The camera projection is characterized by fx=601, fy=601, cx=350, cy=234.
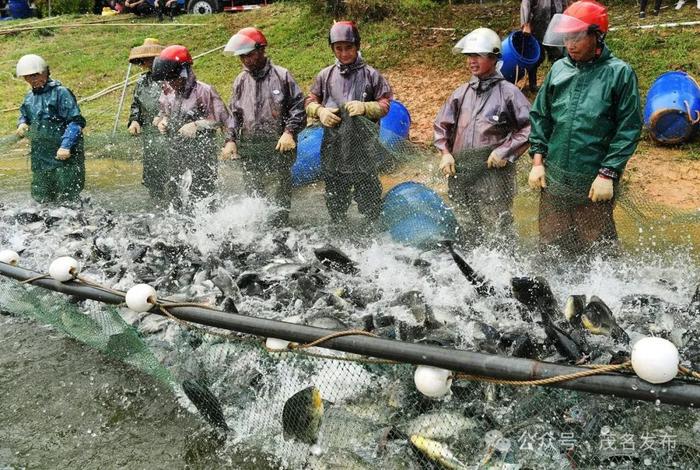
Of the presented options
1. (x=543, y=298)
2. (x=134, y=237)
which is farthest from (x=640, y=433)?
(x=134, y=237)

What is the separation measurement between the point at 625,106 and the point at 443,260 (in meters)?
1.65

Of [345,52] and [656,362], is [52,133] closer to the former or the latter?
[345,52]

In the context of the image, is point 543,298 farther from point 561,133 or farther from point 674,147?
point 674,147

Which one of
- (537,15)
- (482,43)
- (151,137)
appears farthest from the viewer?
(537,15)

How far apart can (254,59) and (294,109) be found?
0.60 metres

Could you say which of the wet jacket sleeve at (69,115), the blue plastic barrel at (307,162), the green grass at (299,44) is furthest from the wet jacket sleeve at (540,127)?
the green grass at (299,44)

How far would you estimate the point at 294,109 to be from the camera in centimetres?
587

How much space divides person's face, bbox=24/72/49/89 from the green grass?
4.80 m

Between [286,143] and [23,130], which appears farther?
[23,130]

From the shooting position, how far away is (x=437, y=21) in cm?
1373

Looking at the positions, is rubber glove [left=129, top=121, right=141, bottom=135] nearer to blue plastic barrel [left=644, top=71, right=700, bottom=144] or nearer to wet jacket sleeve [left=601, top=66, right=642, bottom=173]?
wet jacket sleeve [left=601, top=66, right=642, bottom=173]

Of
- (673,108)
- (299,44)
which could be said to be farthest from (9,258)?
(299,44)

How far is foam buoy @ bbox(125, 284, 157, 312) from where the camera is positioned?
124 inches

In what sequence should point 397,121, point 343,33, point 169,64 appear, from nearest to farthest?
1. point 343,33
2. point 169,64
3. point 397,121
